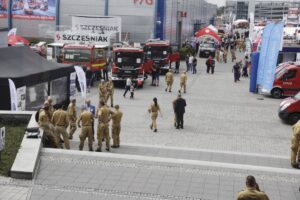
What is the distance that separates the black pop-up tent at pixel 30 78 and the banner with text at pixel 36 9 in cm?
Answer: 2646

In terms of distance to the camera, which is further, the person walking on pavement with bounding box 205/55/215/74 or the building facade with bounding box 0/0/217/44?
the building facade with bounding box 0/0/217/44

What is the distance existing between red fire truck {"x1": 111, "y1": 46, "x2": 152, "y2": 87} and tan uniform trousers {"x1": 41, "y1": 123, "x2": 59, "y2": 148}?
1668 cm

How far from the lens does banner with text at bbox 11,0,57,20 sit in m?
46.9

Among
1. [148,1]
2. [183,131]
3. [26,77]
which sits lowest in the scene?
[183,131]

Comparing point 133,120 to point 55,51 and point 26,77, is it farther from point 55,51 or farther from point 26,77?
point 55,51

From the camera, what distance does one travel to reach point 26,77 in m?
17.5

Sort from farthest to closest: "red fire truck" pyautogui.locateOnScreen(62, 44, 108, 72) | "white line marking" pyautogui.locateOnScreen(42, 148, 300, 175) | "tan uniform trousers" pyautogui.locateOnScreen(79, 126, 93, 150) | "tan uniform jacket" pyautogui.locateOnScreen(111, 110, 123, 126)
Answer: "red fire truck" pyautogui.locateOnScreen(62, 44, 108, 72)
"tan uniform jacket" pyautogui.locateOnScreen(111, 110, 123, 126)
"tan uniform trousers" pyautogui.locateOnScreen(79, 126, 93, 150)
"white line marking" pyautogui.locateOnScreen(42, 148, 300, 175)

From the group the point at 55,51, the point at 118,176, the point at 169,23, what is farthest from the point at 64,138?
the point at 169,23

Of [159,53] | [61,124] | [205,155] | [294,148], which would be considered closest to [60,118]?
[61,124]

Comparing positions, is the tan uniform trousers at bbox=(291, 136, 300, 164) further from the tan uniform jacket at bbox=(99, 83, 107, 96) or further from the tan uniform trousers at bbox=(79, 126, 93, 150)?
the tan uniform jacket at bbox=(99, 83, 107, 96)

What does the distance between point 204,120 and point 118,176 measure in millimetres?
10227

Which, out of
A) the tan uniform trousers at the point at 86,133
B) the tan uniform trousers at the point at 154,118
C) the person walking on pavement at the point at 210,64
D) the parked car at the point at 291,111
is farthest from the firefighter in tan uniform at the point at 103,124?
the person walking on pavement at the point at 210,64

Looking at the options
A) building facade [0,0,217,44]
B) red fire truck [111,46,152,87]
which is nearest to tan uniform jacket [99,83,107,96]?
red fire truck [111,46,152,87]

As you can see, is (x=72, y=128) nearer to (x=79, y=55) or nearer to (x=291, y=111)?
(x=291, y=111)
